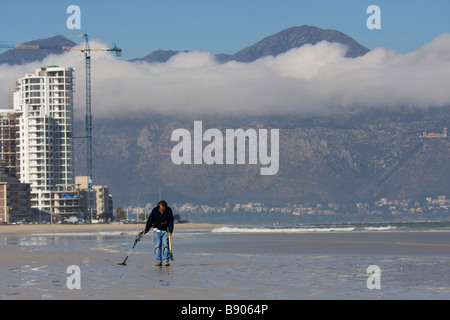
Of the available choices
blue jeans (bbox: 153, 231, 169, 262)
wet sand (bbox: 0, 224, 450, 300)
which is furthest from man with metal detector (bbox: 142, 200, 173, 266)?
wet sand (bbox: 0, 224, 450, 300)

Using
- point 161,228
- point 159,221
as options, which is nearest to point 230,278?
point 161,228

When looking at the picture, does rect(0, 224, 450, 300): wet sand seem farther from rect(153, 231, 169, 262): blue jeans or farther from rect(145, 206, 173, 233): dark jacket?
rect(145, 206, 173, 233): dark jacket

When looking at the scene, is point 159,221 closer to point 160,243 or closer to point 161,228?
point 161,228

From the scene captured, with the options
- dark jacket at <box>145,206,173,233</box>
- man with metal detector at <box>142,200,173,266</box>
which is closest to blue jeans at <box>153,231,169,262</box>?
man with metal detector at <box>142,200,173,266</box>

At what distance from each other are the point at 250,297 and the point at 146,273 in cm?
867

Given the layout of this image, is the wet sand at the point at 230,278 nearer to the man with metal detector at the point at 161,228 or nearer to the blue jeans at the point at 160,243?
the blue jeans at the point at 160,243

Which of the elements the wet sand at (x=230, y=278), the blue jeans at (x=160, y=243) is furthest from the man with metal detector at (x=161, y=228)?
the wet sand at (x=230, y=278)

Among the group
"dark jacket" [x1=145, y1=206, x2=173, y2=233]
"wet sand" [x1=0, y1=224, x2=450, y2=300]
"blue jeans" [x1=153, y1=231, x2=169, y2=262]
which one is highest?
"dark jacket" [x1=145, y1=206, x2=173, y2=233]

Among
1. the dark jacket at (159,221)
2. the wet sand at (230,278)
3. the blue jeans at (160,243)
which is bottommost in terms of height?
the wet sand at (230,278)

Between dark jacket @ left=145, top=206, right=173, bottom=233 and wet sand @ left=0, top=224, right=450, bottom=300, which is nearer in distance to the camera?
wet sand @ left=0, top=224, right=450, bottom=300

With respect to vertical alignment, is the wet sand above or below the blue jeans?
below
